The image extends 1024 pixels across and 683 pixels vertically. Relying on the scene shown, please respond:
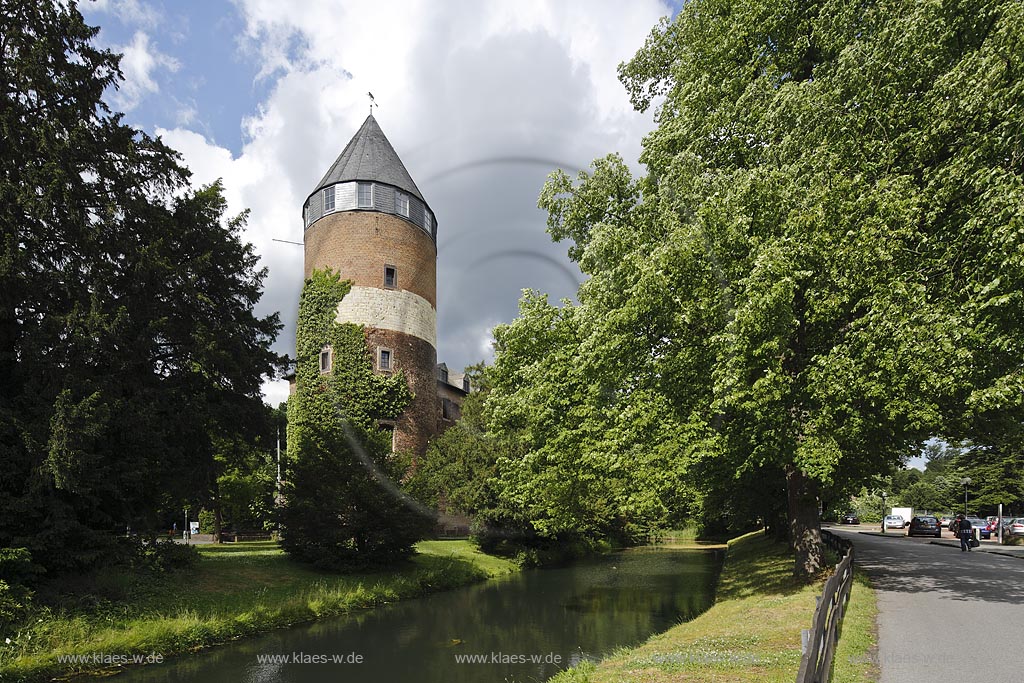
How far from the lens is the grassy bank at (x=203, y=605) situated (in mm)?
13484

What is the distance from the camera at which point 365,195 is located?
3644cm

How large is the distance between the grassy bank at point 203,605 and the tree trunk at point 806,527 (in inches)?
562

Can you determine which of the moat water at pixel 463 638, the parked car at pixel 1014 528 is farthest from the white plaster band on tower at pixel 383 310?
the parked car at pixel 1014 528

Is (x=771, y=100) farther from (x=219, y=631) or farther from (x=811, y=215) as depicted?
(x=219, y=631)

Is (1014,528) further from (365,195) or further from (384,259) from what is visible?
(365,195)

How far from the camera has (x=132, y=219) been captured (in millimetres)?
17484

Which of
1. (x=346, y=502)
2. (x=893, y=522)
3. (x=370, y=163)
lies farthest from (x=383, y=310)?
(x=893, y=522)

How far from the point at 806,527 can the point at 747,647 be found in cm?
761

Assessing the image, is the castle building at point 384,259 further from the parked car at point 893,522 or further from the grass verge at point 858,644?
the parked car at point 893,522

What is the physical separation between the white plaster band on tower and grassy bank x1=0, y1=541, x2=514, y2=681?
509 inches

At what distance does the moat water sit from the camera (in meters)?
14.0

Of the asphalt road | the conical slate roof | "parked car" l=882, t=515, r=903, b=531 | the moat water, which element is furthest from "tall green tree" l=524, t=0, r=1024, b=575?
"parked car" l=882, t=515, r=903, b=531

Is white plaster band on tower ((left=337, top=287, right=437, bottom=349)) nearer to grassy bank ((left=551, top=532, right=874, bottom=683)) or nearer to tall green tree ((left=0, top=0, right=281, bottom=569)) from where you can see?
tall green tree ((left=0, top=0, right=281, bottom=569))

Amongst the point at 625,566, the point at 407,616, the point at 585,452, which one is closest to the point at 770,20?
the point at 585,452
